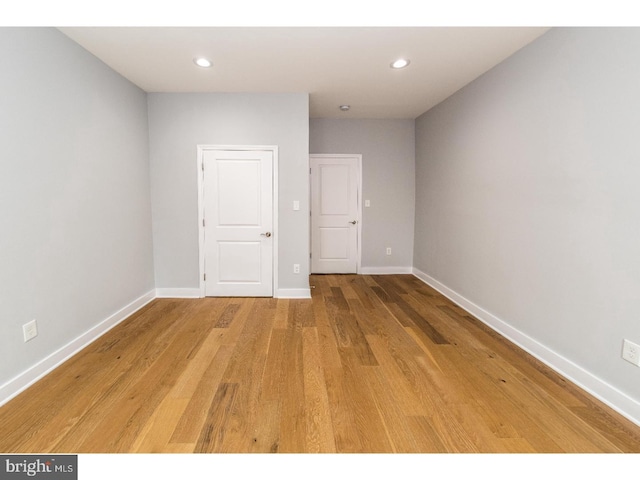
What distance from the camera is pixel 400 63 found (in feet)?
9.78

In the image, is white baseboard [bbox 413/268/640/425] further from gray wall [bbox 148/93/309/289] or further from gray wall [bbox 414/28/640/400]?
gray wall [bbox 148/93/309/289]

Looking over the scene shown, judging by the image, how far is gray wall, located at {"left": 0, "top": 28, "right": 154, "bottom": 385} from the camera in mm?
2018

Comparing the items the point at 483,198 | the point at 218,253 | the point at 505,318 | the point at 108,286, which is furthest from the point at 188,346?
the point at 483,198

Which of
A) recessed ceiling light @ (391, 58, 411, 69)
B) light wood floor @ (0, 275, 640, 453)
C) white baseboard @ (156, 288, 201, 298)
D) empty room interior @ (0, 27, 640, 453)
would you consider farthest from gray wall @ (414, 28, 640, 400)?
white baseboard @ (156, 288, 201, 298)

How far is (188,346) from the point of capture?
270cm

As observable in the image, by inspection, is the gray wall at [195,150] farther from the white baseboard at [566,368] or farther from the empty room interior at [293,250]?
the white baseboard at [566,368]

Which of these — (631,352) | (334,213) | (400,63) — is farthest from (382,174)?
(631,352)

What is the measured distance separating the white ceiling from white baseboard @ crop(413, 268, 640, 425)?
242cm

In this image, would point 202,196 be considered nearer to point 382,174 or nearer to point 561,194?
point 382,174

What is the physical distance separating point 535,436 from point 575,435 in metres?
0.22

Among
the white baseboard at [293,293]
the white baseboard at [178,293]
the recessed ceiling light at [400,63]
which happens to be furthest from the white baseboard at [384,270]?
the recessed ceiling light at [400,63]

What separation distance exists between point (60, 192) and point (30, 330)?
1.01m

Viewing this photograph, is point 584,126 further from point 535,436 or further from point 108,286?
point 108,286

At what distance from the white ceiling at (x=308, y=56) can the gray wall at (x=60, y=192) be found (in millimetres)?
345
